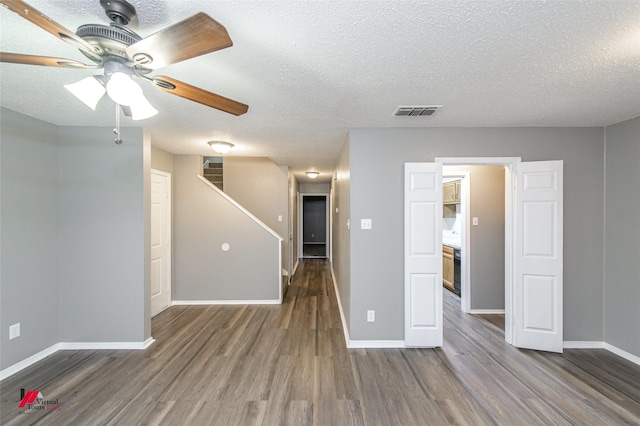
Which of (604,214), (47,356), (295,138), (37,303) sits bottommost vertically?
(47,356)

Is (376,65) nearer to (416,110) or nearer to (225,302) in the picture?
(416,110)

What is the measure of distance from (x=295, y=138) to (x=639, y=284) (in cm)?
388

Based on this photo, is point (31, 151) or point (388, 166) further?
point (388, 166)

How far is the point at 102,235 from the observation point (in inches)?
108

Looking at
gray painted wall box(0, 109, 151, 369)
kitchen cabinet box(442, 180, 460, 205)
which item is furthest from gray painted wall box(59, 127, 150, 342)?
kitchen cabinet box(442, 180, 460, 205)

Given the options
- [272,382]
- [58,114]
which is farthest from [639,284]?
[58,114]

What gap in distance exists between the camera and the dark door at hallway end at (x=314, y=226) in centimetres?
880

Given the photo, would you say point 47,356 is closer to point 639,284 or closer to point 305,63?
point 305,63

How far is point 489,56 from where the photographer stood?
59.6 inches

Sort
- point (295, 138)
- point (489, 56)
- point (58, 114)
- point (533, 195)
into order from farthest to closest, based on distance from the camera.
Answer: point (295, 138) < point (533, 195) < point (58, 114) < point (489, 56)

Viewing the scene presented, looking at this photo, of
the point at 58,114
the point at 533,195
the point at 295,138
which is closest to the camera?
the point at 58,114

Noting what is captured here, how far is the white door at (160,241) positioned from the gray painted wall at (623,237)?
217 inches

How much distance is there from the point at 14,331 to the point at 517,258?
5.00m

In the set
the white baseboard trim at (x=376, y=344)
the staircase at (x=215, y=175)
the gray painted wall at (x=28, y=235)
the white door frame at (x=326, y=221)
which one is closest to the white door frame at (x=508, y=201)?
the white baseboard trim at (x=376, y=344)
